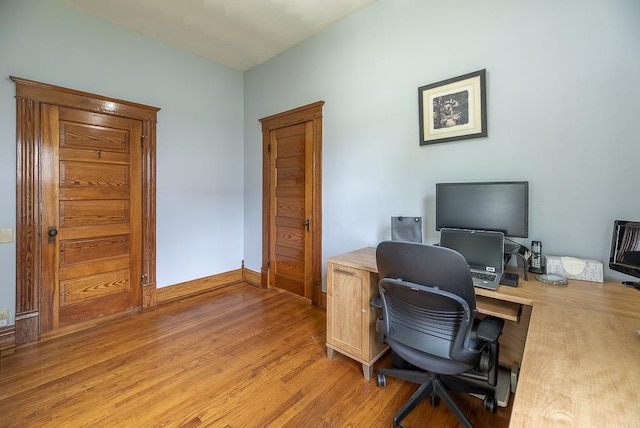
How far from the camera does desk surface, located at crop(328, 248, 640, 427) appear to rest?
59 cm

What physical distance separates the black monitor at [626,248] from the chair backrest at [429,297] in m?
0.74

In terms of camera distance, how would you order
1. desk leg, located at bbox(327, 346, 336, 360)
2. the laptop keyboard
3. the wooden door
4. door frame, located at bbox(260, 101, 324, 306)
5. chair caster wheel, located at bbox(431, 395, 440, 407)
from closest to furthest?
the laptop keyboard → chair caster wheel, located at bbox(431, 395, 440, 407) → desk leg, located at bbox(327, 346, 336, 360) → the wooden door → door frame, located at bbox(260, 101, 324, 306)

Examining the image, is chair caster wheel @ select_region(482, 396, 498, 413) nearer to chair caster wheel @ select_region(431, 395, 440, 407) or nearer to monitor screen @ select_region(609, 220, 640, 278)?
chair caster wheel @ select_region(431, 395, 440, 407)

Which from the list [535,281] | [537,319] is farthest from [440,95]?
[537,319]

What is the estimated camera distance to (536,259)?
63.8 inches

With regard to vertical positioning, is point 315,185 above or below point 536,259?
above

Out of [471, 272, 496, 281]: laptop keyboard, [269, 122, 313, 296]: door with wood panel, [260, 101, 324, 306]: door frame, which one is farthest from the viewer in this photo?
[269, 122, 313, 296]: door with wood panel

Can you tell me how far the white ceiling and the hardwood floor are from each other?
301 cm

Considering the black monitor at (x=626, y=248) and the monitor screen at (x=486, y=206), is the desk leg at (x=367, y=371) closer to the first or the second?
the monitor screen at (x=486, y=206)

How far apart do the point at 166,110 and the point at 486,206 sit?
11.0ft

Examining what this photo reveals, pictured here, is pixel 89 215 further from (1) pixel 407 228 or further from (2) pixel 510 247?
(2) pixel 510 247

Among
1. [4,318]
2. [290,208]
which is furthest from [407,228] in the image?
[4,318]

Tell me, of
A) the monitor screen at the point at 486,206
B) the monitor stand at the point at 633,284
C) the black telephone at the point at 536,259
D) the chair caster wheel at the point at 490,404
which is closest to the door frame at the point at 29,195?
the monitor screen at the point at 486,206

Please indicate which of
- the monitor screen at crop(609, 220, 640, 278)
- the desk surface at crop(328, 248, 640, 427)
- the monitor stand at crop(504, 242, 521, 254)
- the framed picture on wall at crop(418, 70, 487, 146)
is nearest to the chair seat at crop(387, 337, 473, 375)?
the desk surface at crop(328, 248, 640, 427)
